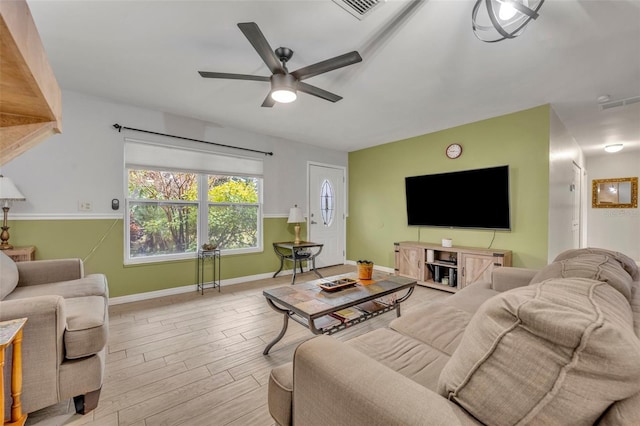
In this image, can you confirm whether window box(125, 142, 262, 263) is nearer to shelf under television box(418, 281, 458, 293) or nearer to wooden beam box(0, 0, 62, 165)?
shelf under television box(418, 281, 458, 293)

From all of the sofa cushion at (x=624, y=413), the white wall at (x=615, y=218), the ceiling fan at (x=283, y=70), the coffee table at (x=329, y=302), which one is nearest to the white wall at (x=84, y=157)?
the ceiling fan at (x=283, y=70)

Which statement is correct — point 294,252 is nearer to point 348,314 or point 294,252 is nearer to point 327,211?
point 327,211

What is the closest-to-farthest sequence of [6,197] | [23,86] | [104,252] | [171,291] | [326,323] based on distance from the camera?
1. [23,86]
2. [326,323]
3. [6,197]
4. [104,252]
5. [171,291]

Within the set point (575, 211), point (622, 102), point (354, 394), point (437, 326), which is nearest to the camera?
point (354, 394)

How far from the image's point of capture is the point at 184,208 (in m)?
3.80

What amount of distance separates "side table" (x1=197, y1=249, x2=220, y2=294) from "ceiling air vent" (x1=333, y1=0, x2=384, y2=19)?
314 cm

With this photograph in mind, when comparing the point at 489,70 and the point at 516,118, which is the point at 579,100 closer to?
the point at 516,118

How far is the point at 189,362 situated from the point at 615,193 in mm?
8393

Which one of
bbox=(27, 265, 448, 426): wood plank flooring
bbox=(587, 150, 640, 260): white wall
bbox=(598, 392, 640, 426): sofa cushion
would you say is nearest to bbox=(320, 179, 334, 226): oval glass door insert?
bbox=(27, 265, 448, 426): wood plank flooring

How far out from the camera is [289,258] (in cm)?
446

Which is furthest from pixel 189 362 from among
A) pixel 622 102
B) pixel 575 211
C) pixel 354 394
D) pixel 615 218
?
pixel 615 218

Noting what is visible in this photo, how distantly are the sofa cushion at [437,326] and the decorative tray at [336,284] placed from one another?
62 centimetres

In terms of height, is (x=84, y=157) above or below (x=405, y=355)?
above

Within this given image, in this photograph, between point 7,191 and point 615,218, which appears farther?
point 615,218
